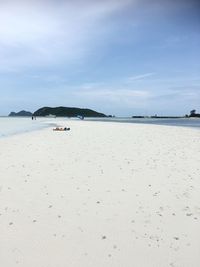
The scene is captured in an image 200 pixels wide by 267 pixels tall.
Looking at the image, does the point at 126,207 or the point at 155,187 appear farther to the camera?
the point at 155,187

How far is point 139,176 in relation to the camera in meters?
9.82

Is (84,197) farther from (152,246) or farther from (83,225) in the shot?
(152,246)

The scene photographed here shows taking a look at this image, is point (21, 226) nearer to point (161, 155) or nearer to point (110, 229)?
point (110, 229)

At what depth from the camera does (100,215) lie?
21.7 feet

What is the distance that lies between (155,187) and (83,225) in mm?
3139

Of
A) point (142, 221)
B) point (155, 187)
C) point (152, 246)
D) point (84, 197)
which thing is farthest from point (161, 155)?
point (152, 246)

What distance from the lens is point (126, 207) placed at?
7.08 meters

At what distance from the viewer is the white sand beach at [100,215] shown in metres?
4.95

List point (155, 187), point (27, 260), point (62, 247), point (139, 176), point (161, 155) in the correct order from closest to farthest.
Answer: point (27, 260) → point (62, 247) → point (155, 187) → point (139, 176) → point (161, 155)

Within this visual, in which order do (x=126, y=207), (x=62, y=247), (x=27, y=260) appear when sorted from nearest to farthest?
(x=27, y=260) < (x=62, y=247) < (x=126, y=207)

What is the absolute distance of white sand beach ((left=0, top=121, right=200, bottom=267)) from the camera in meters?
4.95

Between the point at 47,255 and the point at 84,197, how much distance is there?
113 inches

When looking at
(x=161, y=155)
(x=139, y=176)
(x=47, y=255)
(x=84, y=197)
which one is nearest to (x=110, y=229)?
(x=47, y=255)

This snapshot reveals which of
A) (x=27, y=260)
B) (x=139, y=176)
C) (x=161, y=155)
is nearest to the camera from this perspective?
(x=27, y=260)
